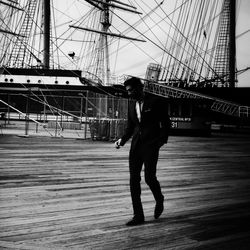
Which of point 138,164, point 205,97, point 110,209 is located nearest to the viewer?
point 138,164

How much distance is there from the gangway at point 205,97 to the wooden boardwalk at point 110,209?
19.2m

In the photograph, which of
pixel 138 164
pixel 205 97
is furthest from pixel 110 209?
pixel 205 97

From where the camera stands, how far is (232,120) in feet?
102

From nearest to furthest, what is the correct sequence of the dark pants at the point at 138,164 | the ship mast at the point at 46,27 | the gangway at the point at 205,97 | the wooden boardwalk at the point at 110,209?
the wooden boardwalk at the point at 110,209 → the dark pants at the point at 138,164 → the gangway at the point at 205,97 → the ship mast at the point at 46,27

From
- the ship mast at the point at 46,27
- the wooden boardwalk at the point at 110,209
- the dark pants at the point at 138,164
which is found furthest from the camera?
the ship mast at the point at 46,27

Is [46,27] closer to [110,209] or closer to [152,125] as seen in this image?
[110,209]

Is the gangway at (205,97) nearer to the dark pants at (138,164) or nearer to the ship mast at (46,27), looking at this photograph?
the ship mast at (46,27)

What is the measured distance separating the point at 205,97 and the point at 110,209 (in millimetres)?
23125

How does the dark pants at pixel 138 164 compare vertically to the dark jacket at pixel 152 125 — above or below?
below

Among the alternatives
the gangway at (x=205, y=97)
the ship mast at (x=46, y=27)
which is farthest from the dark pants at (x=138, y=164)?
the ship mast at (x=46, y=27)

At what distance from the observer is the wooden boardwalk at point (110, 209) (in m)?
3.28

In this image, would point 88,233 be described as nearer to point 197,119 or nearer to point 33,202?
point 33,202

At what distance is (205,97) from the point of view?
88.1 feet

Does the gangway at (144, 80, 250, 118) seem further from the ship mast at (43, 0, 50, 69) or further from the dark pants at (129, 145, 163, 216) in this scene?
the dark pants at (129, 145, 163, 216)
